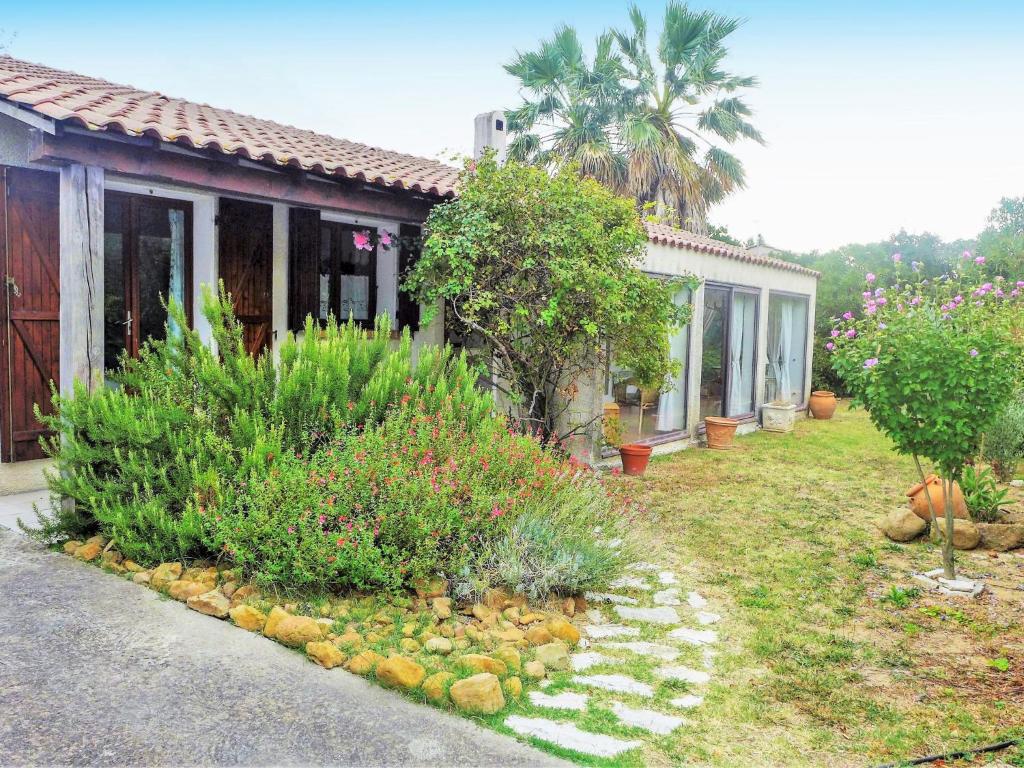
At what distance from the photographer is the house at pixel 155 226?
19.3 ft

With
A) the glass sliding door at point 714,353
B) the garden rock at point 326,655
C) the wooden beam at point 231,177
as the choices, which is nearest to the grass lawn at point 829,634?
the garden rock at point 326,655

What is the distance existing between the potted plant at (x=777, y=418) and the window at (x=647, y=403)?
2944mm

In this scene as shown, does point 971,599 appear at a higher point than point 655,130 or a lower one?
lower

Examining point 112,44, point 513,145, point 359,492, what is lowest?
point 359,492

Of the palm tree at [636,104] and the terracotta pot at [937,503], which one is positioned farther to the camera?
the palm tree at [636,104]

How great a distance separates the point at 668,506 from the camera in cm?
852

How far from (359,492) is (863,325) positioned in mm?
4560

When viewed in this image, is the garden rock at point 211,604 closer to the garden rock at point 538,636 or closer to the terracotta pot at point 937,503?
the garden rock at point 538,636

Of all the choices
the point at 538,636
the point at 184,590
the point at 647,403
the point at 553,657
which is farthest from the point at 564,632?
the point at 647,403

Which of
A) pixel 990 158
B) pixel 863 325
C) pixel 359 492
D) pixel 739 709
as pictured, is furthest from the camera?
pixel 990 158

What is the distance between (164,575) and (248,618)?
0.86m

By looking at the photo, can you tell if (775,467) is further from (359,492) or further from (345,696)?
(345,696)

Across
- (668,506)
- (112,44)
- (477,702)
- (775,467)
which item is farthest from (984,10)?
(112,44)

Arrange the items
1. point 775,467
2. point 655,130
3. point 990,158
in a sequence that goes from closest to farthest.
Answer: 1. point 775,467
2. point 655,130
3. point 990,158
